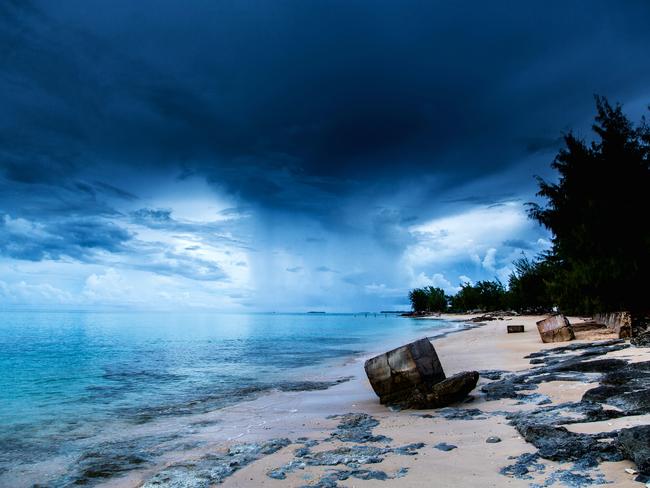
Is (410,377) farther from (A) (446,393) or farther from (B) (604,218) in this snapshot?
(B) (604,218)

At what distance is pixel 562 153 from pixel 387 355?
3181cm

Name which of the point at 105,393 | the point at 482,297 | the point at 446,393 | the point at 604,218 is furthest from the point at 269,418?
the point at 482,297

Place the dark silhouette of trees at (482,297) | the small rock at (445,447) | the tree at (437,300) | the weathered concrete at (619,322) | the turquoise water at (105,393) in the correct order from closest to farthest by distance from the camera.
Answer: the small rock at (445,447)
the turquoise water at (105,393)
the weathered concrete at (619,322)
the dark silhouette of trees at (482,297)
the tree at (437,300)

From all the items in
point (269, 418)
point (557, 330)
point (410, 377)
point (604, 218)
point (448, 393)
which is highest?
point (604, 218)

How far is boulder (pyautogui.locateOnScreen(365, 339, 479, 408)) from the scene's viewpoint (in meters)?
9.63

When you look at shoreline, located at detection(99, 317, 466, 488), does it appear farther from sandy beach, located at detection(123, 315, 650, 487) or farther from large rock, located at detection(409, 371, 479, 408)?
large rock, located at detection(409, 371, 479, 408)

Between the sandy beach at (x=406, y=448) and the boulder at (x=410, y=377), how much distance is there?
0.41 m

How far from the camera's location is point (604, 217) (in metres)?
24.9

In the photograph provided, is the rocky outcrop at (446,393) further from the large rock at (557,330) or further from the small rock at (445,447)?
the large rock at (557,330)

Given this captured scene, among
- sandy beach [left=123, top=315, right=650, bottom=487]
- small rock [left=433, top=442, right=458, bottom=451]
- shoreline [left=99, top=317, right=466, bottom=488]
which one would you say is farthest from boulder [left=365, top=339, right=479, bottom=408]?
small rock [left=433, top=442, right=458, bottom=451]

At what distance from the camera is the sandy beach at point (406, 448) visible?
495 cm

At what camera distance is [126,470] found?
7180 mm

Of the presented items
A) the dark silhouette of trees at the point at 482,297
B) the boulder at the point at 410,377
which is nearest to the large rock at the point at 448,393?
the boulder at the point at 410,377

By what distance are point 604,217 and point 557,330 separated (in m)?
9.21
